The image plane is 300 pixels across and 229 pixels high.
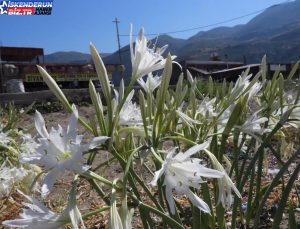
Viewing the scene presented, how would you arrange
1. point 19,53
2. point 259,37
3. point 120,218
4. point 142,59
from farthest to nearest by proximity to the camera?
1. point 259,37
2. point 19,53
3. point 142,59
4. point 120,218

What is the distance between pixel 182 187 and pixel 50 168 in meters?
0.23

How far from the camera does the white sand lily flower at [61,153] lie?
67 cm

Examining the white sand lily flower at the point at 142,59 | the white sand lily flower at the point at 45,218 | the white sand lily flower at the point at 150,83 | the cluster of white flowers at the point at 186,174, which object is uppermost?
the white sand lily flower at the point at 142,59

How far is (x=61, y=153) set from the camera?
Answer: 69 cm

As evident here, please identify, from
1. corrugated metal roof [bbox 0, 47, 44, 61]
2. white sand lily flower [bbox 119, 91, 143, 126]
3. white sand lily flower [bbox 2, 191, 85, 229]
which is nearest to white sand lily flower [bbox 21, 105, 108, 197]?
white sand lily flower [bbox 2, 191, 85, 229]

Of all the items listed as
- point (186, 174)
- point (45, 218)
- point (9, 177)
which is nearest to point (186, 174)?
point (186, 174)

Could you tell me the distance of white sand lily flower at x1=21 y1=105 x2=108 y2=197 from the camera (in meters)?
0.67

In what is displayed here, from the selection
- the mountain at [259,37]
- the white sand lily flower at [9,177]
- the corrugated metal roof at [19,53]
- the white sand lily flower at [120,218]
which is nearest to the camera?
the white sand lily flower at [120,218]

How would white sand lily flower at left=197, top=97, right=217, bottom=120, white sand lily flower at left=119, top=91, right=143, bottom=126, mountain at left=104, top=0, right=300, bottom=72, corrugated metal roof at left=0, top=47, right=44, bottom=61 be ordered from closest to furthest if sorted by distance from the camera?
white sand lily flower at left=119, top=91, right=143, bottom=126, white sand lily flower at left=197, top=97, right=217, bottom=120, corrugated metal roof at left=0, top=47, right=44, bottom=61, mountain at left=104, top=0, right=300, bottom=72

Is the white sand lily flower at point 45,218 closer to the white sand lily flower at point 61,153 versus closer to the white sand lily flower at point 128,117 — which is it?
the white sand lily flower at point 61,153

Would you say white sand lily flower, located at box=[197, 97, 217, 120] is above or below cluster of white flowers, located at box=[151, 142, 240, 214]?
above

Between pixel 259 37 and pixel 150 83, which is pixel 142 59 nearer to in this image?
pixel 150 83

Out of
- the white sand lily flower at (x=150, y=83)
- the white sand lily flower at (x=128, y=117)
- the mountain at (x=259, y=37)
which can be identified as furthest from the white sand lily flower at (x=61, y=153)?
the mountain at (x=259, y=37)

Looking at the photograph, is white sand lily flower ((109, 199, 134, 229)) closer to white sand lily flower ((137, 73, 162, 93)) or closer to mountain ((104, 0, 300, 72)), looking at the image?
white sand lily flower ((137, 73, 162, 93))
